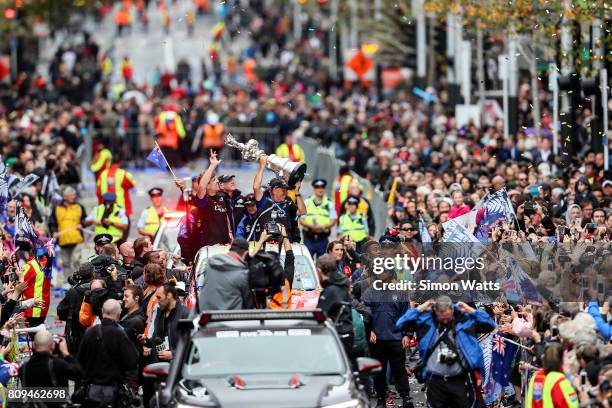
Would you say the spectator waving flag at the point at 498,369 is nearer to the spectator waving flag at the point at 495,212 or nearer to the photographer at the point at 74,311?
the spectator waving flag at the point at 495,212

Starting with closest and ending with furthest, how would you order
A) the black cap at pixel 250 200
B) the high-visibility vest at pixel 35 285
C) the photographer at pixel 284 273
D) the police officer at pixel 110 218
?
the photographer at pixel 284 273 < the high-visibility vest at pixel 35 285 < the black cap at pixel 250 200 < the police officer at pixel 110 218

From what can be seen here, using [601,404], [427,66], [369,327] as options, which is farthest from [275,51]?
[601,404]

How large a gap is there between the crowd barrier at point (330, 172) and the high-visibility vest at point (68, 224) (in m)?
4.71

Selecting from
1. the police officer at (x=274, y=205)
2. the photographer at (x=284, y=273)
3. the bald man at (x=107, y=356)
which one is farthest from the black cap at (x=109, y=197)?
the bald man at (x=107, y=356)

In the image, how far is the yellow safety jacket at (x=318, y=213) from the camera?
941 inches

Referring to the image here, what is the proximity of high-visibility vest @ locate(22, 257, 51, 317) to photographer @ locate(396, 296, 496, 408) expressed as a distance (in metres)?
5.39

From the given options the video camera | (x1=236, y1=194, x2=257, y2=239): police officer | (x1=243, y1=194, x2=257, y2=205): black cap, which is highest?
(x1=243, y1=194, x2=257, y2=205): black cap

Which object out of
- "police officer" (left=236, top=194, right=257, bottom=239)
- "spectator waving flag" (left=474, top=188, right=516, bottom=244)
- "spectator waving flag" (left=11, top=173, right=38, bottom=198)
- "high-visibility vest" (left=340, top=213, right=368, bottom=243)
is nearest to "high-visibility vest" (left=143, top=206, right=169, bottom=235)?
"spectator waving flag" (left=11, top=173, right=38, bottom=198)

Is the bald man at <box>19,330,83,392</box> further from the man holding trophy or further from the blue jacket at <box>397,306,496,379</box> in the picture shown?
the man holding trophy

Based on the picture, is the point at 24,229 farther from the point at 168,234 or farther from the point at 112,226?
the point at 112,226

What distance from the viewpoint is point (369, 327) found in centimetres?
1655

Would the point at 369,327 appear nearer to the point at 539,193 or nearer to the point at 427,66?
the point at 539,193

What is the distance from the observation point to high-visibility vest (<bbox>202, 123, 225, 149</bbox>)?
132 ft

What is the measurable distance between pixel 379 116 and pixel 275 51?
32342 millimetres
